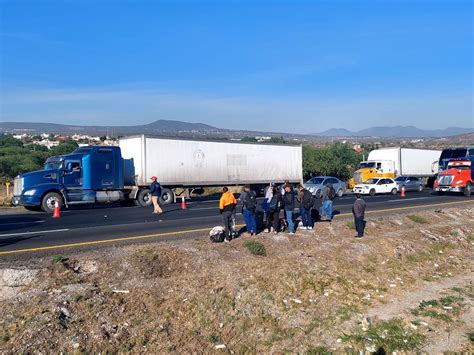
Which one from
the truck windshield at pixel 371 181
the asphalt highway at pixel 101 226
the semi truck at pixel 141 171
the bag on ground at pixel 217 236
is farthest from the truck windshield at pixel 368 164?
the bag on ground at pixel 217 236

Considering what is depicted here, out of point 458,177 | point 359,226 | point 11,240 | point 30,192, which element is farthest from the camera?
point 458,177

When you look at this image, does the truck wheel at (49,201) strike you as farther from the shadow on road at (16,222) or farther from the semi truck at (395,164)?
the semi truck at (395,164)

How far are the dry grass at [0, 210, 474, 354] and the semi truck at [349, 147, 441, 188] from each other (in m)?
27.8

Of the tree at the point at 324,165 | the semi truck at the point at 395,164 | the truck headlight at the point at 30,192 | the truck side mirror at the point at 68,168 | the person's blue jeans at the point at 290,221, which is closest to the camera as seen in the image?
the person's blue jeans at the point at 290,221

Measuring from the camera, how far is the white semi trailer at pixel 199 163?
28.9 m

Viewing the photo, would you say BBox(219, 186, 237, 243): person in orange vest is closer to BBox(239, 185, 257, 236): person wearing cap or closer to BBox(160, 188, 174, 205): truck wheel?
BBox(239, 185, 257, 236): person wearing cap

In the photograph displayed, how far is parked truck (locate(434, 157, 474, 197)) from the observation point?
35531 millimetres

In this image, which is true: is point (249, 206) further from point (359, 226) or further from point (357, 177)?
point (357, 177)

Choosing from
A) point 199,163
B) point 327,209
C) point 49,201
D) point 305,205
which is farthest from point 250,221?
point 199,163

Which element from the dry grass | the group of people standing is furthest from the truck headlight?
the dry grass

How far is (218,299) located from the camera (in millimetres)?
11367

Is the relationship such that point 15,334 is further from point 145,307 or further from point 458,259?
point 458,259

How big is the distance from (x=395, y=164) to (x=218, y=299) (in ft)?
118

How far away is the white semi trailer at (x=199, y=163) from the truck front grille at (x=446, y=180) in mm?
10201
